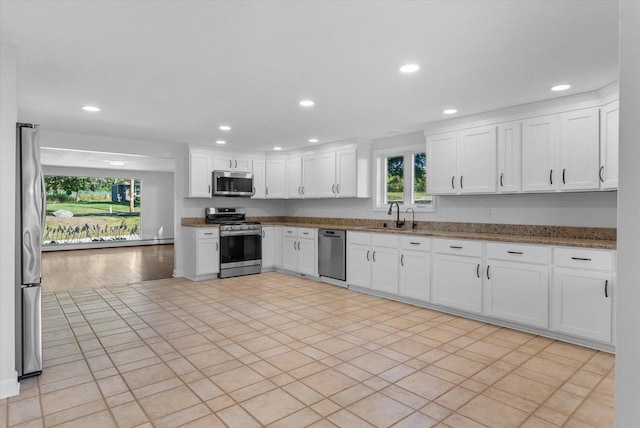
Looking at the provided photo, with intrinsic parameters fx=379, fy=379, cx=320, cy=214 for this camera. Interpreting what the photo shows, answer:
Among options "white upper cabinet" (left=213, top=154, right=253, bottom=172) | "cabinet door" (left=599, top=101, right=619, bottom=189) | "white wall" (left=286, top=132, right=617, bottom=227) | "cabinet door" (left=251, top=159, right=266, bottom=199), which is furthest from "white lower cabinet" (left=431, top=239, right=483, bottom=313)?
"white upper cabinet" (left=213, top=154, right=253, bottom=172)

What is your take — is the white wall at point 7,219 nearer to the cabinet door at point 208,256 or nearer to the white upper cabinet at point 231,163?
the cabinet door at point 208,256

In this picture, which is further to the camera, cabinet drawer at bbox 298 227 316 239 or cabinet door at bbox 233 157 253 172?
cabinet door at bbox 233 157 253 172

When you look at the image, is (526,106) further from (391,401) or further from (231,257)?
(231,257)

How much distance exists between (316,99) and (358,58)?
110 cm

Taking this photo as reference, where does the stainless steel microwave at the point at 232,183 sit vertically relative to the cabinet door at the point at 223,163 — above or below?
below

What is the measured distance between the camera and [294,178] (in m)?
7.17

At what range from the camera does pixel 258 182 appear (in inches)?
289

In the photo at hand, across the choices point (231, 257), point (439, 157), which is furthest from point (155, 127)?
→ point (439, 157)

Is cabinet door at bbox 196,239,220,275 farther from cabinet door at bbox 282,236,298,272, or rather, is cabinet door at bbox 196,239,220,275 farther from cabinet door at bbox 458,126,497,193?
cabinet door at bbox 458,126,497,193

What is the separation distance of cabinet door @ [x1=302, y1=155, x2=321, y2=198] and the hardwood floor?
2.87 m

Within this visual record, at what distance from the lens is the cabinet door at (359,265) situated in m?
5.25

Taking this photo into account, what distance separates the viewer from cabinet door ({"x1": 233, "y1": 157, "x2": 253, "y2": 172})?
7.03m

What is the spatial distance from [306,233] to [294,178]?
4.28 ft

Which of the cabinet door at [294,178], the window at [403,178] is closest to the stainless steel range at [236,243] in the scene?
the cabinet door at [294,178]
